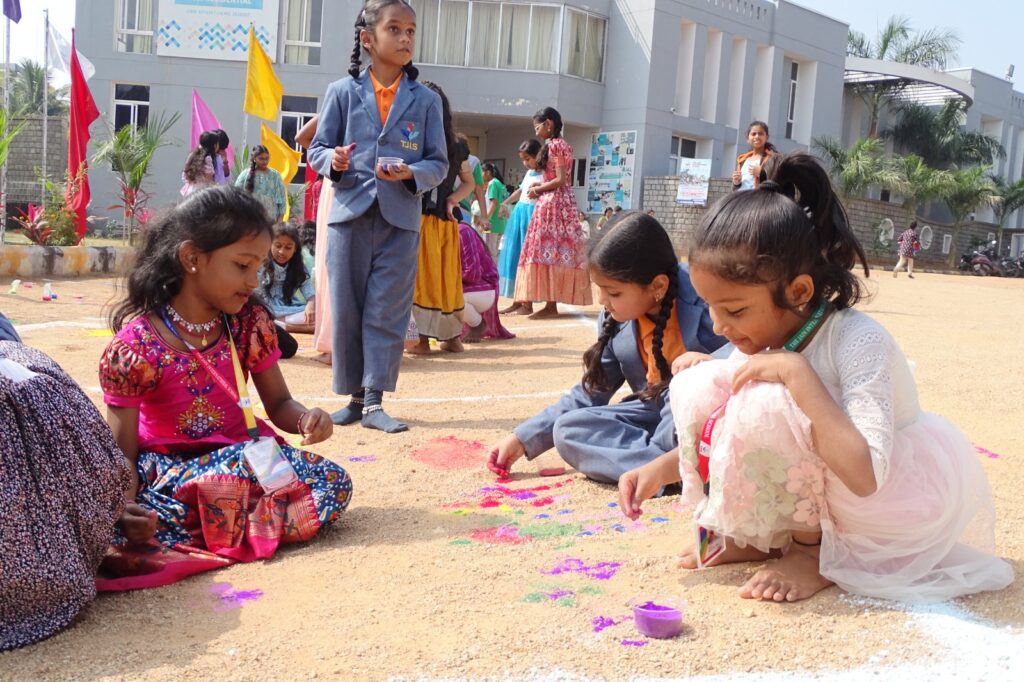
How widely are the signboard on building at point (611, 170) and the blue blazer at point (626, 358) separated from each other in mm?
A: 21747

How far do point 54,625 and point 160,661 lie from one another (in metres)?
0.34

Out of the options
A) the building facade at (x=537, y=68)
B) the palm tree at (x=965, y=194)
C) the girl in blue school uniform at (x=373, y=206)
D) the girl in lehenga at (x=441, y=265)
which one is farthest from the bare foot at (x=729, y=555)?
the palm tree at (x=965, y=194)

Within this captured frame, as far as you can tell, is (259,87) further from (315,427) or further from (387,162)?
(315,427)

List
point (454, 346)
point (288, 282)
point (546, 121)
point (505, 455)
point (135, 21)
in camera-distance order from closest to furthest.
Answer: point (505, 455) → point (454, 346) → point (288, 282) → point (546, 121) → point (135, 21)

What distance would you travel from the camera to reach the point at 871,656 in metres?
1.90

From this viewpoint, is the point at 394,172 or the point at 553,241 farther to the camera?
the point at 553,241

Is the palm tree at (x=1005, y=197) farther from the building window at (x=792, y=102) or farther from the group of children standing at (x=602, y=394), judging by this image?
the group of children standing at (x=602, y=394)

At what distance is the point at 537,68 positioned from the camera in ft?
82.6

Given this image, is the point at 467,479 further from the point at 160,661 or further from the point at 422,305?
the point at 422,305

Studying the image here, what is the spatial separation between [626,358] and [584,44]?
23.7m

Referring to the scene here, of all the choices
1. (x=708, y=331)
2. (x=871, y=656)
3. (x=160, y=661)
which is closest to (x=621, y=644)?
(x=871, y=656)

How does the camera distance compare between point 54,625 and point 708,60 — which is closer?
point 54,625

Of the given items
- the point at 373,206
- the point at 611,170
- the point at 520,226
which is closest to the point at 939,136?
the point at 611,170

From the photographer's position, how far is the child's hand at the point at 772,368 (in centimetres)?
207
